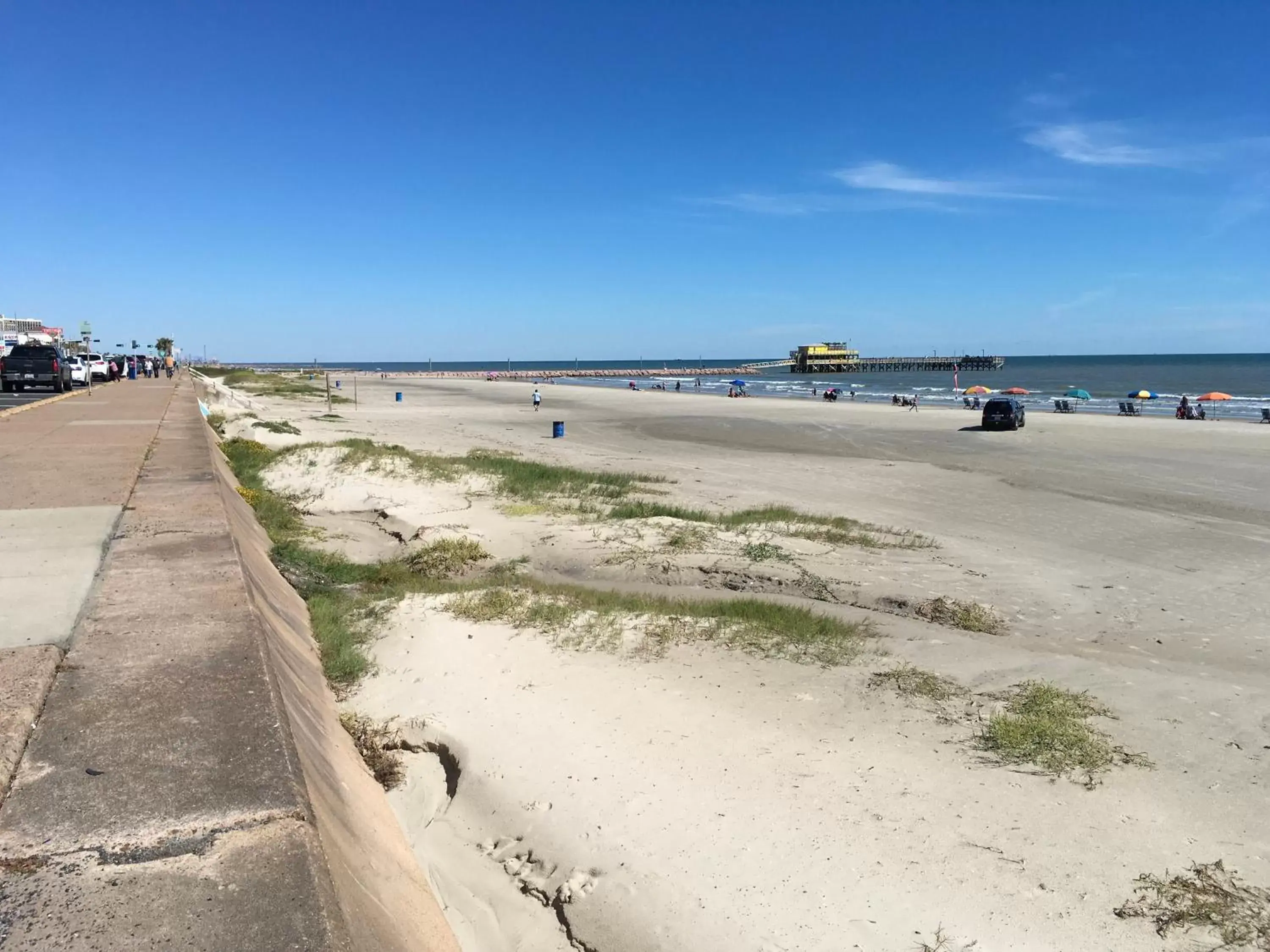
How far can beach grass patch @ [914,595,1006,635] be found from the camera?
9.27 meters

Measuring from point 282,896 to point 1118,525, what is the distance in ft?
54.5

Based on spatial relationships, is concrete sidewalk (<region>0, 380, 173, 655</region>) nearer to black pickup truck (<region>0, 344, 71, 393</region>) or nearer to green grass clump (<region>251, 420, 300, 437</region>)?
green grass clump (<region>251, 420, 300, 437</region>)

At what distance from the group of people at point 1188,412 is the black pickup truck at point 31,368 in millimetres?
50082

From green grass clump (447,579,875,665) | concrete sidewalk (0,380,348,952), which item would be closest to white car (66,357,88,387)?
green grass clump (447,579,875,665)

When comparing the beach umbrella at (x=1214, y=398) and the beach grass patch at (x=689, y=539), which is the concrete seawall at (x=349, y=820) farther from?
the beach umbrella at (x=1214, y=398)

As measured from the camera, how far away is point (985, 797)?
5.26 metres

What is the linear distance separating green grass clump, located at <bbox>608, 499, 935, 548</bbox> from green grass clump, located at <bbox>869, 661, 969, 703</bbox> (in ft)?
Result: 17.8

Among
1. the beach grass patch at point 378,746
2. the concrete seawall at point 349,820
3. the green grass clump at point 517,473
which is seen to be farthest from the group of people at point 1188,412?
the concrete seawall at point 349,820

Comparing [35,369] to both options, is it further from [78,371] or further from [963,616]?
[963,616]

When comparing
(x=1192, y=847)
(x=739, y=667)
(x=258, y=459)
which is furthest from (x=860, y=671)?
(x=258, y=459)

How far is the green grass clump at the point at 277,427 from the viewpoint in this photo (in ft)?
85.8

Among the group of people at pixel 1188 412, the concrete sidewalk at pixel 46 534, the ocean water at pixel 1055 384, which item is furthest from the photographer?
the ocean water at pixel 1055 384

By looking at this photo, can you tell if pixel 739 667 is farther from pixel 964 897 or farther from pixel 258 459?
pixel 258 459

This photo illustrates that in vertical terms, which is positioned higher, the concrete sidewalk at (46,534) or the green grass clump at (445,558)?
the concrete sidewalk at (46,534)
